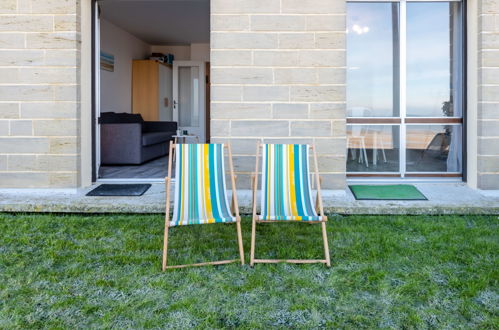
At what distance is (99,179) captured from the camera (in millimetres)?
5355

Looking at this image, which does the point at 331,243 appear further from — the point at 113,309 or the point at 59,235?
the point at 59,235

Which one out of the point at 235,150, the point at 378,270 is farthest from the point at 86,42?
the point at 378,270

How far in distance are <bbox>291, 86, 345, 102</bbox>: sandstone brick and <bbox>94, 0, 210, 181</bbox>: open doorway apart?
90.1 inches

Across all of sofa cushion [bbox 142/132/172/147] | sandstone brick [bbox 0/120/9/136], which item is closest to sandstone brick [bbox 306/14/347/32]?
sandstone brick [bbox 0/120/9/136]

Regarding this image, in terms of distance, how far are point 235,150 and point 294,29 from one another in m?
1.49

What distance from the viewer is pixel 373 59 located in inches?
211

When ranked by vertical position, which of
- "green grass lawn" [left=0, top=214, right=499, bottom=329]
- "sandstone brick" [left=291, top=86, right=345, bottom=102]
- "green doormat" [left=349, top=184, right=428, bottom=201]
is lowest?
"green grass lawn" [left=0, top=214, right=499, bottom=329]

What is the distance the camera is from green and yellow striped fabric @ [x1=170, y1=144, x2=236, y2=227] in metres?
3.04

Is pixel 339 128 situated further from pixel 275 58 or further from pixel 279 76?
pixel 275 58

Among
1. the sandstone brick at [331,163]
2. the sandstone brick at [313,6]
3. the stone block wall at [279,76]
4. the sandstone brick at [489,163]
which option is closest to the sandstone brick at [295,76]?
the stone block wall at [279,76]

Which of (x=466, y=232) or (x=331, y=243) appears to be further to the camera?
(x=466, y=232)

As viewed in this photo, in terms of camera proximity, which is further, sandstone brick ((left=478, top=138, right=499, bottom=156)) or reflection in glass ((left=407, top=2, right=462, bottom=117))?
reflection in glass ((left=407, top=2, right=462, bottom=117))

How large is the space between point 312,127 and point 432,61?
1994mm

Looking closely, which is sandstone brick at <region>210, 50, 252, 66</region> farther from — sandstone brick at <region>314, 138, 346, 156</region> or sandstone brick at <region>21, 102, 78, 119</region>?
sandstone brick at <region>21, 102, 78, 119</region>
